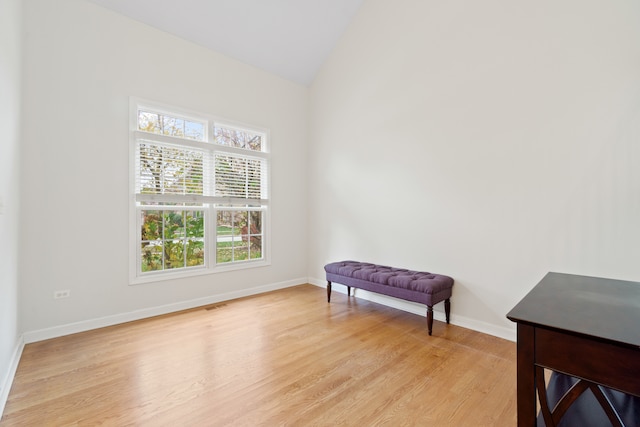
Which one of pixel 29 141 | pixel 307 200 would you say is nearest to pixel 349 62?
pixel 307 200

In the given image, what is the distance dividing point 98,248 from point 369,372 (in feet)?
9.89

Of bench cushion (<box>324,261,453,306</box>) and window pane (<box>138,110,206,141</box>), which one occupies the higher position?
window pane (<box>138,110,206,141</box>)

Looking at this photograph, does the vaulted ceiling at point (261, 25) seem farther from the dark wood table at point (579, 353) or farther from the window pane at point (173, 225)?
the dark wood table at point (579, 353)

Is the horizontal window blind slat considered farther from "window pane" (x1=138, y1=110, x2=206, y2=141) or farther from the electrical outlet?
the electrical outlet

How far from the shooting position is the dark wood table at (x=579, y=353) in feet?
3.05

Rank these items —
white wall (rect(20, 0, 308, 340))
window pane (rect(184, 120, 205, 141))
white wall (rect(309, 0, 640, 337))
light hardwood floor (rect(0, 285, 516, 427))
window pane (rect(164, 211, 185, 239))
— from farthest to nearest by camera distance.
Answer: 1. window pane (rect(184, 120, 205, 141))
2. window pane (rect(164, 211, 185, 239))
3. white wall (rect(20, 0, 308, 340))
4. white wall (rect(309, 0, 640, 337))
5. light hardwood floor (rect(0, 285, 516, 427))

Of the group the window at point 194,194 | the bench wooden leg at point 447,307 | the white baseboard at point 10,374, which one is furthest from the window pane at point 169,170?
the bench wooden leg at point 447,307

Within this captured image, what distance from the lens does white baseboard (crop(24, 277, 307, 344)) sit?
9.45 feet

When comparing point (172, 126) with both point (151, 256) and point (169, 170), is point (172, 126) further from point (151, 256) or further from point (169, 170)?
point (151, 256)

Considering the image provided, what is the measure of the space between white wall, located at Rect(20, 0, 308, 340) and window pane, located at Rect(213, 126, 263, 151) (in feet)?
1.16

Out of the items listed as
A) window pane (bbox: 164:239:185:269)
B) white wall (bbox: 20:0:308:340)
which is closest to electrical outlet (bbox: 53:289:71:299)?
white wall (bbox: 20:0:308:340)

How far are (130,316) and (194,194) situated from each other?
1.58 meters

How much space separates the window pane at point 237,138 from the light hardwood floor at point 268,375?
241 cm

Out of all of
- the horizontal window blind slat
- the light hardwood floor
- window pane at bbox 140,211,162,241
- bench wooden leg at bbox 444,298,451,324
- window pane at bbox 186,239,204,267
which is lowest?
the light hardwood floor
